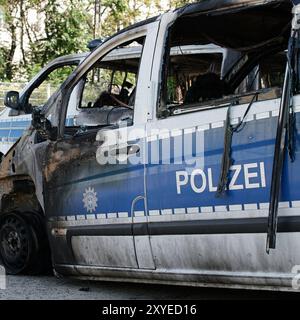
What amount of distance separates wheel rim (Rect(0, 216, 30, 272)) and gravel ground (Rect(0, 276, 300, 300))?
0.15 meters

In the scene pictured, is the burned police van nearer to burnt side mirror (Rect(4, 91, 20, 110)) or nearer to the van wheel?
the van wheel

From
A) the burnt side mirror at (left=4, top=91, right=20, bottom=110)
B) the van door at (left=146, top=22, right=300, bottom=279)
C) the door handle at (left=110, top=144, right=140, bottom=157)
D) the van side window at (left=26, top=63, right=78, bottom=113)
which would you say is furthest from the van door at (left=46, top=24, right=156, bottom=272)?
the van side window at (left=26, top=63, right=78, bottom=113)

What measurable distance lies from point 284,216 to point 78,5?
1854cm

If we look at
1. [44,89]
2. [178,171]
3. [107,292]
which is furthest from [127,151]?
[44,89]

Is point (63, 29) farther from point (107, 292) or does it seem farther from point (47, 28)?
point (107, 292)

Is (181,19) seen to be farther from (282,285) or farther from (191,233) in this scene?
(282,285)

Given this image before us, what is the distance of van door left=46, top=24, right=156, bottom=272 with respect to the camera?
13.0 ft

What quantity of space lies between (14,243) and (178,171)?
2054 millimetres

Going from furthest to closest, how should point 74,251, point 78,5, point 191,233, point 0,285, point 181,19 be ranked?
point 78,5, point 0,285, point 74,251, point 181,19, point 191,233

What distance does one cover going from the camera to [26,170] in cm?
491

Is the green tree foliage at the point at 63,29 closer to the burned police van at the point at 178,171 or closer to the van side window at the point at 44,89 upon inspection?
the van side window at the point at 44,89

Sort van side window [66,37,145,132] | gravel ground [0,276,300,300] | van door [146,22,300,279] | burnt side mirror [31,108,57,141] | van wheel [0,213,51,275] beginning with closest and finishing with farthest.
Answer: van door [146,22,300,279] < gravel ground [0,276,300,300] < burnt side mirror [31,108,57,141] < van wheel [0,213,51,275] < van side window [66,37,145,132]

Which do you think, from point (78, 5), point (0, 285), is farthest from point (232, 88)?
point (78, 5)

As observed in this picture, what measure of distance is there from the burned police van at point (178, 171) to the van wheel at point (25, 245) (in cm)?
1
